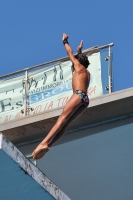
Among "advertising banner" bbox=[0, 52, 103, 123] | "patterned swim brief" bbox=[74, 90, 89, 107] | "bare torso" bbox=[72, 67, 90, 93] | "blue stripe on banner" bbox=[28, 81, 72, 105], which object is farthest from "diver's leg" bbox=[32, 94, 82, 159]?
"blue stripe on banner" bbox=[28, 81, 72, 105]

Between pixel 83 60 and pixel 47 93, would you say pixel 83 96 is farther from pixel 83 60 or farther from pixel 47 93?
pixel 47 93

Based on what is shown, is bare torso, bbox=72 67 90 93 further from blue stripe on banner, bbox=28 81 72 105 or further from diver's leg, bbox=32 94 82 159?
blue stripe on banner, bbox=28 81 72 105

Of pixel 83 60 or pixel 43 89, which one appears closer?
pixel 83 60

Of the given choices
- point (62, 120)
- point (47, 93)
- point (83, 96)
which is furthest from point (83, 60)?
point (47, 93)

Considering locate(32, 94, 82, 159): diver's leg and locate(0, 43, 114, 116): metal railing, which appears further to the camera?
locate(0, 43, 114, 116): metal railing

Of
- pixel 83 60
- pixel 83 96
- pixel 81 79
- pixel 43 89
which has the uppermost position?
pixel 43 89

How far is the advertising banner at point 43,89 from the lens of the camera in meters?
14.1

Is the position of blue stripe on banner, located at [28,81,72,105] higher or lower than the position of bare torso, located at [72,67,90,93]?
higher

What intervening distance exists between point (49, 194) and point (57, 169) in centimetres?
384

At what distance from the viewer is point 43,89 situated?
14.5m

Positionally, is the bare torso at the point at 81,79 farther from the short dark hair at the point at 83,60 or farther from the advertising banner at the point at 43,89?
the advertising banner at the point at 43,89

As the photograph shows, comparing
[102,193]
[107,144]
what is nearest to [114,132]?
[107,144]

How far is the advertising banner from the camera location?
1411cm

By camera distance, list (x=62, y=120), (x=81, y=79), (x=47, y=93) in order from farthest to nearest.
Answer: (x=47, y=93) < (x=81, y=79) < (x=62, y=120)
